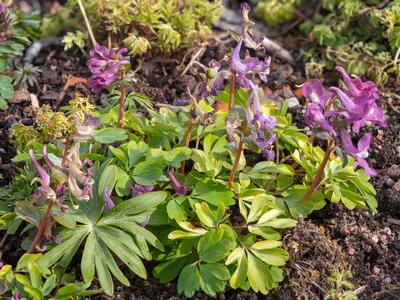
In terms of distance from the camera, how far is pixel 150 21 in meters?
4.09

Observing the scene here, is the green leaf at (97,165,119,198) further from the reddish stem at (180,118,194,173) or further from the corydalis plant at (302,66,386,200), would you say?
the corydalis plant at (302,66,386,200)

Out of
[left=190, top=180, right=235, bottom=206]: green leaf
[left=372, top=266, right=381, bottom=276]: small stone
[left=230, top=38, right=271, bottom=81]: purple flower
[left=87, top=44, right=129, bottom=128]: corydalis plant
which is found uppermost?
[left=230, top=38, right=271, bottom=81]: purple flower

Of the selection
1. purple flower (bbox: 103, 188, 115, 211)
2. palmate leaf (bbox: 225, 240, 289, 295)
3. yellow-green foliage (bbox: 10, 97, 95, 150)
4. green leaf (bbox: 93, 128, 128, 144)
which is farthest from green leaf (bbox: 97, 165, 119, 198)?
palmate leaf (bbox: 225, 240, 289, 295)

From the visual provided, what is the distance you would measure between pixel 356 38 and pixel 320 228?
1.76 m

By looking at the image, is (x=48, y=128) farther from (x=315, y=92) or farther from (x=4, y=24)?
(x=315, y=92)

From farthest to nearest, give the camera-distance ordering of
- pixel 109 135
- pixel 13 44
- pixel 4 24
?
pixel 13 44, pixel 4 24, pixel 109 135

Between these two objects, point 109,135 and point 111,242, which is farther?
point 109,135

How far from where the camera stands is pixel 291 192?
9.97 ft

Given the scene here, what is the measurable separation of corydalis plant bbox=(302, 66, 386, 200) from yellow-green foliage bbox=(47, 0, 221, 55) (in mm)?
1520

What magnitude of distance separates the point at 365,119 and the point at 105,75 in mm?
1107

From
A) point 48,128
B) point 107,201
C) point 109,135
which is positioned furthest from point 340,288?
point 48,128

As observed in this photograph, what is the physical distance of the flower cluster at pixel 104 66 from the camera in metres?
2.86

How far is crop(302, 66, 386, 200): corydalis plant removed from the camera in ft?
8.52

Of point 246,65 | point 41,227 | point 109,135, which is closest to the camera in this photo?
point 41,227
